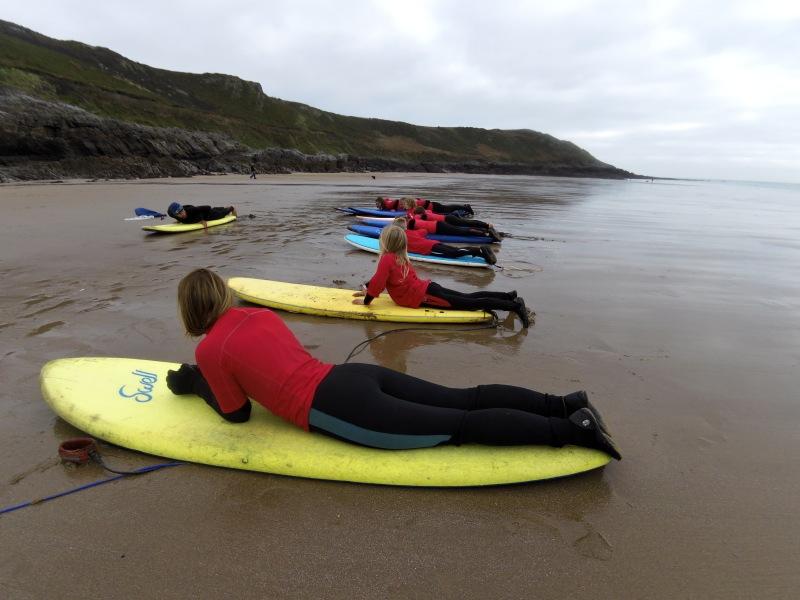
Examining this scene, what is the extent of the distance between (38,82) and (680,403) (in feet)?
207

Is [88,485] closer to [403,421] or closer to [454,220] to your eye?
[403,421]

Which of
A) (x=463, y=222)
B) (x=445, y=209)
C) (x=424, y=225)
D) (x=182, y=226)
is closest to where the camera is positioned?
(x=424, y=225)

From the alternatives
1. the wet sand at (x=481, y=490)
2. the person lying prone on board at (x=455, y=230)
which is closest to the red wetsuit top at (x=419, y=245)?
the person lying prone on board at (x=455, y=230)

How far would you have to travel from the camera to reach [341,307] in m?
5.71

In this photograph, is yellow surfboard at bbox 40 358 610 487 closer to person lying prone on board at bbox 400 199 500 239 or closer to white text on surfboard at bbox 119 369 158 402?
white text on surfboard at bbox 119 369 158 402

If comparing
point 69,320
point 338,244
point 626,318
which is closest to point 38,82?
point 338,244

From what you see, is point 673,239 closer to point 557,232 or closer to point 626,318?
point 557,232

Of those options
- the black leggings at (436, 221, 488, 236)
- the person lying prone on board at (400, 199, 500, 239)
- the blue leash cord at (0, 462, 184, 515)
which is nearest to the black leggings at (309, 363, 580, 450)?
the blue leash cord at (0, 462, 184, 515)

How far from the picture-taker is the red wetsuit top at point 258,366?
8.84ft

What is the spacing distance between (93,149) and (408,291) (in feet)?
118

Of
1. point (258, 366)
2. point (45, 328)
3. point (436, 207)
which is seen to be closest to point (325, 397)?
point (258, 366)

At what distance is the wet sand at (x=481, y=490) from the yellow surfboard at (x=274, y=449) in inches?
3.6

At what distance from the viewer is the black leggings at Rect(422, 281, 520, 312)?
560cm

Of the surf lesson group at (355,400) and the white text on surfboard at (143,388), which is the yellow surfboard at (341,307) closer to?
the white text on surfboard at (143,388)
